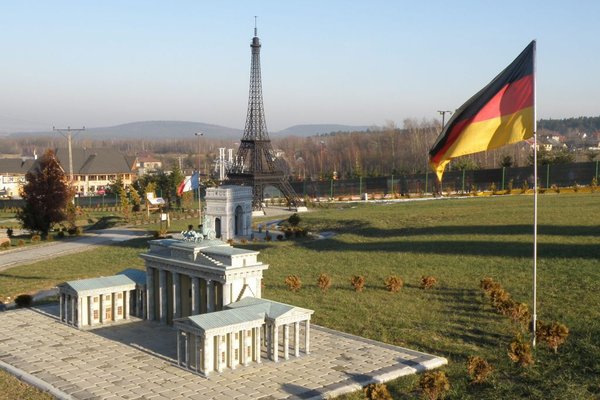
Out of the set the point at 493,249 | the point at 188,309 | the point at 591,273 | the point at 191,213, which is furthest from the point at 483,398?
the point at 191,213

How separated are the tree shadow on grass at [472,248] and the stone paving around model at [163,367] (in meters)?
11.1

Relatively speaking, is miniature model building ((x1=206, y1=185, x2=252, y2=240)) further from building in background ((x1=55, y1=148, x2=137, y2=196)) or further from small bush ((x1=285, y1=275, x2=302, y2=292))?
building in background ((x1=55, y1=148, x2=137, y2=196))

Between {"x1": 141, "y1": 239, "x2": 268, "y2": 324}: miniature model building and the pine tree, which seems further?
the pine tree

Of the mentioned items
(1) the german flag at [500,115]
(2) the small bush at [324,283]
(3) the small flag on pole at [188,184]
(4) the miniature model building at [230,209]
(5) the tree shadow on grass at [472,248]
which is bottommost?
(2) the small bush at [324,283]

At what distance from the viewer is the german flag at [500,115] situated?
1584cm

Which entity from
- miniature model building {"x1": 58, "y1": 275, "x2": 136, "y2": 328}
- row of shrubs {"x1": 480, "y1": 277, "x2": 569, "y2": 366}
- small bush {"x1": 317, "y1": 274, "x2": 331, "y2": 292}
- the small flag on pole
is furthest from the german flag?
the small flag on pole

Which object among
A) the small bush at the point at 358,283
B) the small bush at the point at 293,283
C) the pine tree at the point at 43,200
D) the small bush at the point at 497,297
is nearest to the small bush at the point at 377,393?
the small bush at the point at 497,297

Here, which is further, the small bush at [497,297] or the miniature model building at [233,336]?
the small bush at [497,297]

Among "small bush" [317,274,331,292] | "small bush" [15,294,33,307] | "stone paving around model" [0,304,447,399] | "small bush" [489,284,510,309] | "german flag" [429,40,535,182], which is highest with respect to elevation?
"german flag" [429,40,535,182]

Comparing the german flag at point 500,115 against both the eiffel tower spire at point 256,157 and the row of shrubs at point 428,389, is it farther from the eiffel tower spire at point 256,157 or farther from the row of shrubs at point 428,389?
the eiffel tower spire at point 256,157

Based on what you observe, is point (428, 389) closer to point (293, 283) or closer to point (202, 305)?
point (202, 305)

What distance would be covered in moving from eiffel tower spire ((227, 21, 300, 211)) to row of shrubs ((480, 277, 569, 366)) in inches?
1317

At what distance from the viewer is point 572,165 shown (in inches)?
2167

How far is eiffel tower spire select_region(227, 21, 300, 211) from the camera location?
178 feet
